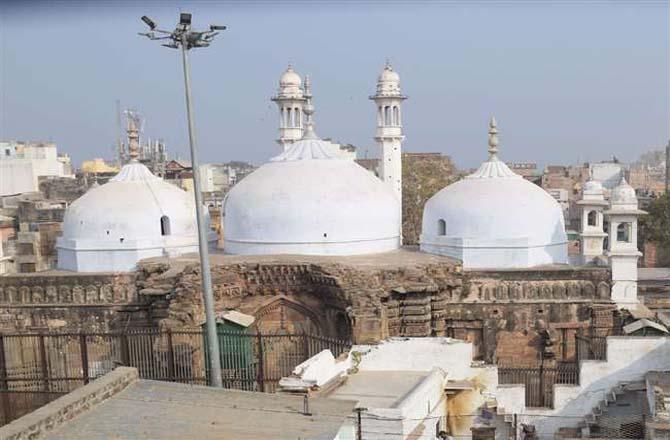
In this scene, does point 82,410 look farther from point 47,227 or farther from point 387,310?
point 47,227

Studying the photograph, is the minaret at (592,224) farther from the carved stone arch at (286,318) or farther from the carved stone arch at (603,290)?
the carved stone arch at (286,318)

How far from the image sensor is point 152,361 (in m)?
12.0

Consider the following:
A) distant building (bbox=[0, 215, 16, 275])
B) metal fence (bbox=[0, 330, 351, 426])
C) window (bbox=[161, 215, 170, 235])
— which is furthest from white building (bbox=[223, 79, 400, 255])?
A: distant building (bbox=[0, 215, 16, 275])

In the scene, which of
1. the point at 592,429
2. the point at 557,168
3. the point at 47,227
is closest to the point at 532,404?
the point at 592,429

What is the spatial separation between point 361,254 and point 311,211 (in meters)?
1.59

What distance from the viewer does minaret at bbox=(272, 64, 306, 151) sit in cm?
2736

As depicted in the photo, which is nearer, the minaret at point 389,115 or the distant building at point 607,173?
the minaret at point 389,115

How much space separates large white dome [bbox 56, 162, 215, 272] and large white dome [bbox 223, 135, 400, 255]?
155 centimetres

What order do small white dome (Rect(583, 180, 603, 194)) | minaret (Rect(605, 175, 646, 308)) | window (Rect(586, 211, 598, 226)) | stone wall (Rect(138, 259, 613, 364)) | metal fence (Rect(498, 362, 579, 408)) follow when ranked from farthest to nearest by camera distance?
small white dome (Rect(583, 180, 603, 194)) < window (Rect(586, 211, 598, 226)) < minaret (Rect(605, 175, 646, 308)) < stone wall (Rect(138, 259, 613, 364)) < metal fence (Rect(498, 362, 579, 408))

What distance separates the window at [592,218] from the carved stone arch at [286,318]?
8.70 metres

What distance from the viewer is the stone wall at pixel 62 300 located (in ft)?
56.2

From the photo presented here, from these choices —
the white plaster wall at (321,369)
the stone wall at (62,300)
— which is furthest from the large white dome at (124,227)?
the white plaster wall at (321,369)

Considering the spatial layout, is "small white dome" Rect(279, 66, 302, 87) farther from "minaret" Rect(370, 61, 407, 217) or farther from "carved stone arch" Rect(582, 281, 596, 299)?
"carved stone arch" Rect(582, 281, 596, 299)

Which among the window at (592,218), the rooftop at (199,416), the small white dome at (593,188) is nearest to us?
the rooftop at (199,416)
